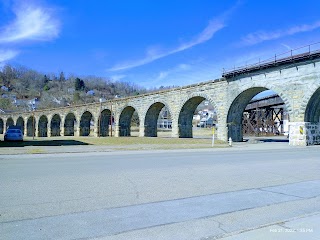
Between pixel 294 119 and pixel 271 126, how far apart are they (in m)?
31.9

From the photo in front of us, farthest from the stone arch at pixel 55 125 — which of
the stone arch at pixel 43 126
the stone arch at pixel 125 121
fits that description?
the stone arch at pixel 125 121

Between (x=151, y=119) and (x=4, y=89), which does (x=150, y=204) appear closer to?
(x=151, y=119)

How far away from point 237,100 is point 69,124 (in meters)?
41.5

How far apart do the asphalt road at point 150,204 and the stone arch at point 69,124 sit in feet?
181

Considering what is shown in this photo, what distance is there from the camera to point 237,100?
1241 inches

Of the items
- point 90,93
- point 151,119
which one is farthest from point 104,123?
point 90,93

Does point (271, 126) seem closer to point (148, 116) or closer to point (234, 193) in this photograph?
point (148, 116)

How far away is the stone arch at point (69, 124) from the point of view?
62100mm

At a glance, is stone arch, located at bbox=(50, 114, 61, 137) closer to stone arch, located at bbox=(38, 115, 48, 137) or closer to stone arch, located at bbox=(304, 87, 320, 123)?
stone arch, located at bbox=(38, 115, 48, 137)

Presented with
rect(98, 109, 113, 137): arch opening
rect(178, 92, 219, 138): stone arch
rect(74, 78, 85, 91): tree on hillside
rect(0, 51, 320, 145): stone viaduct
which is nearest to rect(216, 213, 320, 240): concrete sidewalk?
rect(0, 51, 320, 145): stone viaduct

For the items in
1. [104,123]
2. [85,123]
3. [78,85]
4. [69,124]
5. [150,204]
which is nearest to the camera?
[150,204]

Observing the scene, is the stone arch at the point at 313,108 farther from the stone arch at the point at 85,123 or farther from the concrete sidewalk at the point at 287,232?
the stone arch at the point at 85,123

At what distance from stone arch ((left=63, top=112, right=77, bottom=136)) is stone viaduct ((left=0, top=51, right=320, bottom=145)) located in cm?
1112

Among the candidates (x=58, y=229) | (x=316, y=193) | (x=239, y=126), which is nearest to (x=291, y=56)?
(x=239, y=126)
